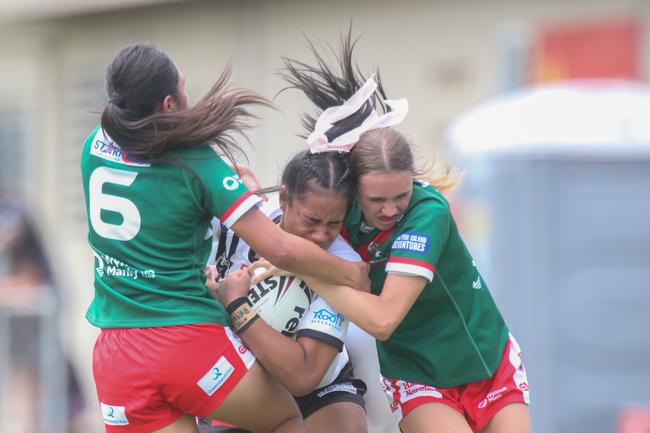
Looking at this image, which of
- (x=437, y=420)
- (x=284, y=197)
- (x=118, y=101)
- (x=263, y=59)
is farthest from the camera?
(x=263, y=59)

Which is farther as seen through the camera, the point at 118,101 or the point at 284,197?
the point at 284,197

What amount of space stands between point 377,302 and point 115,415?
3.12 ft

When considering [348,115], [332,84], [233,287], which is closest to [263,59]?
[332,84]

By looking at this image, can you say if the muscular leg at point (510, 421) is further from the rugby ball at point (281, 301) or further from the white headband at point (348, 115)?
the white headband at point (348, 115)

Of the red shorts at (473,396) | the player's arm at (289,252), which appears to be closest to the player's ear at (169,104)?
the player's arm at (289,252)

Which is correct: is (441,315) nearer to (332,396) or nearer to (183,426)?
(332,396)

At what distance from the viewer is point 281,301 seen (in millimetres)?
4840

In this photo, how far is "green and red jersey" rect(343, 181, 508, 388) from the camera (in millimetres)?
4902

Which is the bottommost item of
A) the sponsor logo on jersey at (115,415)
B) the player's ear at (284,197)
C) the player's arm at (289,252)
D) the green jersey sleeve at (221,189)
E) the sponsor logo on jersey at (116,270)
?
the sponsor logo on jersey at (115,415)

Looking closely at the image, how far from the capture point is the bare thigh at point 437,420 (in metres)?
4.95

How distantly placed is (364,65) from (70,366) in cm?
470

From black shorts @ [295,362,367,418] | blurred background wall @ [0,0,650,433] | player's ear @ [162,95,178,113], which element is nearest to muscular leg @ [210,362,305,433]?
black shorts @ [295,362,367,418]

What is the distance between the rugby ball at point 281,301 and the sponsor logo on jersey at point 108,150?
2.07 ft

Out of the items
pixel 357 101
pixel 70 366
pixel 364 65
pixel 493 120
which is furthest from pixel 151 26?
pixel 357 101
